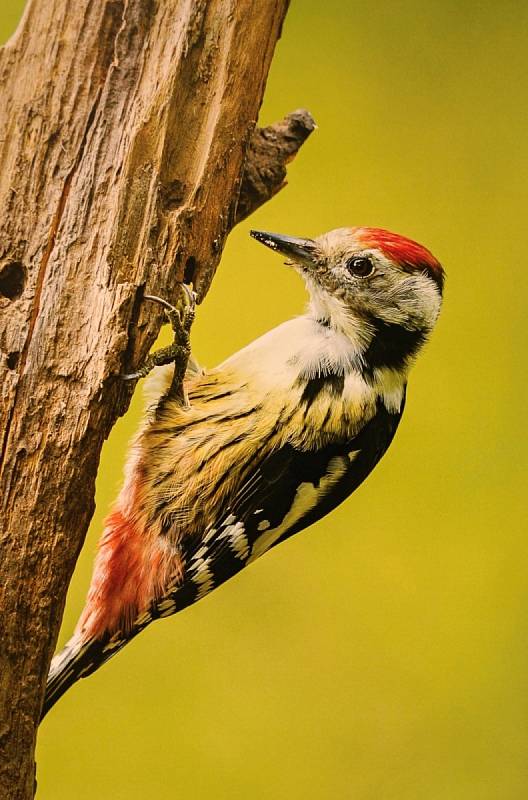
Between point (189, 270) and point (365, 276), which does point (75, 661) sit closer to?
point (189, 270)

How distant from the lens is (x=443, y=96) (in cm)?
220

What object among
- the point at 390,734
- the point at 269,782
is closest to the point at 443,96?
the point at 390,734

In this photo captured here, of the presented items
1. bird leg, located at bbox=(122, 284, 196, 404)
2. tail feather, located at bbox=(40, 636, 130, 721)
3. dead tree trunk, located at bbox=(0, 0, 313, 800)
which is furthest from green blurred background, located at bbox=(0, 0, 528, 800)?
dead tree trunk, located at bbox=(0, 0, 313, 800)

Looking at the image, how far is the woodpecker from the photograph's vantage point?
1.72 meters

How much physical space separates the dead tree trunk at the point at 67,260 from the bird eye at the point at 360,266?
0.39 metres

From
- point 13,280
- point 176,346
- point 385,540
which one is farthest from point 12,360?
point 385,540

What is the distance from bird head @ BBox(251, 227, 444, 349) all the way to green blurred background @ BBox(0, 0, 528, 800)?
353 millimetres

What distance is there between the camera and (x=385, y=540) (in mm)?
2223

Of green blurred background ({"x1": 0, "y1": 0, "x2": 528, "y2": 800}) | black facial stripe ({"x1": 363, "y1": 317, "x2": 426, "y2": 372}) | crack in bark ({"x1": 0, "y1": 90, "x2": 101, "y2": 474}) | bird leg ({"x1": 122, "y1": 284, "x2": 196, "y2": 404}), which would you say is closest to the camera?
crack in bark ({"x1": 0, "y1": 90, "x2": 101, "y2": 474})

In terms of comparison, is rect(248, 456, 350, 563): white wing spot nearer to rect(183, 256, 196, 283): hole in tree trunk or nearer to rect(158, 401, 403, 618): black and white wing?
rect(158, 401, 403, 618): black and white wing

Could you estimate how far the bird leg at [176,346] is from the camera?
146 cm

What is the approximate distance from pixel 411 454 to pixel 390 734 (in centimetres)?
72

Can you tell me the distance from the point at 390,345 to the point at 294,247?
11.1 inches

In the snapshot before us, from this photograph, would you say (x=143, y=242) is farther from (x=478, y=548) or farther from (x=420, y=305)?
(x=478, y=548)
